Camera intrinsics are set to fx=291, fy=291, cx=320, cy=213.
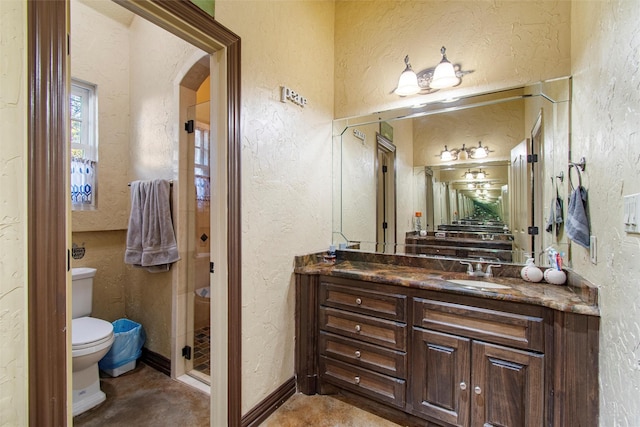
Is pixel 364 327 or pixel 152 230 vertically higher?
pixel 152 230

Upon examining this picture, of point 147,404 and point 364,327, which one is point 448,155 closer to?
point 364,327

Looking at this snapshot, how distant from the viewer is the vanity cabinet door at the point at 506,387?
1.36 metres

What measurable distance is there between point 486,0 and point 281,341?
260 cm

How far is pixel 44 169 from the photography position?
0.90m

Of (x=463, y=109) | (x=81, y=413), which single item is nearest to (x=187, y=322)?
(x=81, y=413)

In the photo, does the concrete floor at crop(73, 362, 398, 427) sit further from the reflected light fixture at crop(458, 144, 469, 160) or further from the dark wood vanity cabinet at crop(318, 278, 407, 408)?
the reflected light fixture at crop(458, 144, 469, 160)

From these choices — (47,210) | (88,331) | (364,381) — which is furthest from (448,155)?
(88,331)

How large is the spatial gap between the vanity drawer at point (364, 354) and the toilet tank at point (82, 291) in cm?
186

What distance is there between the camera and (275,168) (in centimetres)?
187

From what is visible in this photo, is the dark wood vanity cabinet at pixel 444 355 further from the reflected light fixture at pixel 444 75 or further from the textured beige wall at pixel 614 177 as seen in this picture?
the reflected light fixture at pixel 444 75

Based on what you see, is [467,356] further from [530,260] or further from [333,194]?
[333,194]

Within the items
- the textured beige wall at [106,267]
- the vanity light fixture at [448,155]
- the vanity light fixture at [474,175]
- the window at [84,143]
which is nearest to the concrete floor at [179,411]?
the textured beige wall at [106,267]

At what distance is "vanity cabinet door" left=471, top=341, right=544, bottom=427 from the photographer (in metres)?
1.36

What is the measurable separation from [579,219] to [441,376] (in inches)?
40.8
